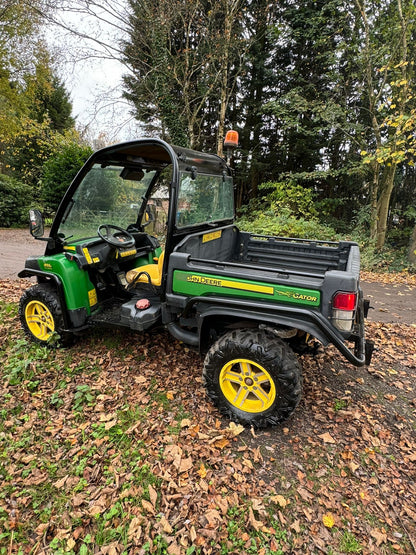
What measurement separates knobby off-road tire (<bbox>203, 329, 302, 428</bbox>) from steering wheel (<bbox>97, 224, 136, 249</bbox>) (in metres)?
1.55

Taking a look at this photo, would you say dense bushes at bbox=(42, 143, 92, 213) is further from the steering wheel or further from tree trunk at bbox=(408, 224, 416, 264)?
tree trunk at bbox=(408, 224, 416, 264)

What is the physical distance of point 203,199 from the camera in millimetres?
3244

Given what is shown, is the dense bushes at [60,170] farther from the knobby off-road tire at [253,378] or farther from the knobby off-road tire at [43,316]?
the knobby off-road tire at [253,378]

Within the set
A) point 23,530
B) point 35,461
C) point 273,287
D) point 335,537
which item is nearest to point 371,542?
point 335,537

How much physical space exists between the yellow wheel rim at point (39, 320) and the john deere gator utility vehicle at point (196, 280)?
13 mm

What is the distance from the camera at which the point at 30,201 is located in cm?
1458

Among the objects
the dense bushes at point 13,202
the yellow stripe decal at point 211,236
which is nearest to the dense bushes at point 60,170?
the dense bushes at point 13,202

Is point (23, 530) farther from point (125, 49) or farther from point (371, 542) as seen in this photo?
point (125, 49)

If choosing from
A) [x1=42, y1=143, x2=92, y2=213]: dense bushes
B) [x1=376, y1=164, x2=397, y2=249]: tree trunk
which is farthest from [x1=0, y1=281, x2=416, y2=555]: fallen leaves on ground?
[x1=42, y1=143, x2=92, y2=213]: dense bushes

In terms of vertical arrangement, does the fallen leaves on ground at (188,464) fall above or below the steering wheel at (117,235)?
below

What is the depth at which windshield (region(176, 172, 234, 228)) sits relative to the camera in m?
2.85

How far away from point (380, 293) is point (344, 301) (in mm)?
4727

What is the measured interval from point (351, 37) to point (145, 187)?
8.73m

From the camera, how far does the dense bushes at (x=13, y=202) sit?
1367 centimetres
